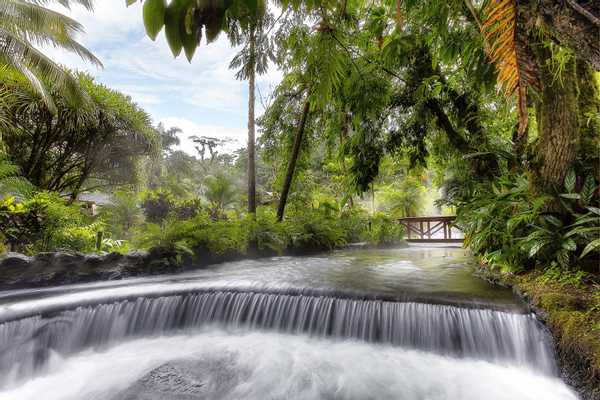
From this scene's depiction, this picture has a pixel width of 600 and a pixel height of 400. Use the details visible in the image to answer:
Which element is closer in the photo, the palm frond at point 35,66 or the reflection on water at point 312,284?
the reflection on water at point 312,284

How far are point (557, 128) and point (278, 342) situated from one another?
12.0 feet

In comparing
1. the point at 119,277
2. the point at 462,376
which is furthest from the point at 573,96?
the point at 119,277

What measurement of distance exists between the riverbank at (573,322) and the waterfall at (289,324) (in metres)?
0.19

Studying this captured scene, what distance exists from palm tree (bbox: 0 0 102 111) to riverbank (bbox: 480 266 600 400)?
34.7 feet

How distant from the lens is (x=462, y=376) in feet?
9.37

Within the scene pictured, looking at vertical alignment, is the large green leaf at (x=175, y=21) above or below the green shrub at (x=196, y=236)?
above

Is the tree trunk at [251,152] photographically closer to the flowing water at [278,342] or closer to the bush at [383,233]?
the bush at [383,233]

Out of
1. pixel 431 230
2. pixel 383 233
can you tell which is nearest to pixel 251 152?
pixel 383 233

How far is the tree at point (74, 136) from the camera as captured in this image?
9688 mm

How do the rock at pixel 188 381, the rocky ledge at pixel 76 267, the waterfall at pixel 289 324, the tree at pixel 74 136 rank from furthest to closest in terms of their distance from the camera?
the tree at pixel 74 136 < the rocky ledge at pixel 76 267 < the waterfall at pixel 289 324 < the rock at pixel 188 381

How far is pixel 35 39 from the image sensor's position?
877cm

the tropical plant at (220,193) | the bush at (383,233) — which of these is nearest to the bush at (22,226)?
the bush at (383,233)

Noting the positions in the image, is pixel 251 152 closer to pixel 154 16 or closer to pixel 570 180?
pixel 570 180

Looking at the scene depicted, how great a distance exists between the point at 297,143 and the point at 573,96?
274 inches
